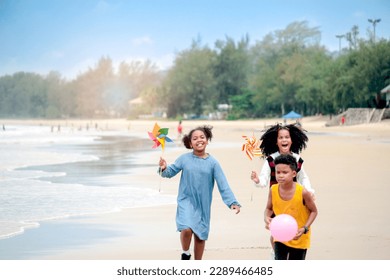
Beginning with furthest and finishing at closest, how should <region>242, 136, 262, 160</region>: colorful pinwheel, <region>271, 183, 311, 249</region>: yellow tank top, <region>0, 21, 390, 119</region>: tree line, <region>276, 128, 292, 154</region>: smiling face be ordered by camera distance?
<region>0, 21, 390, 119</region>: tree line → <region>242, 136, 262, 160</region>: colorful pinwheel → <region>276, 128, 292, 154</region>: smiling face → <region>271, 183, 311, 249</region>: yellow tank top

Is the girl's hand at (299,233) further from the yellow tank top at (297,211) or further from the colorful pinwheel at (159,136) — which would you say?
the colorful pinwheel at (159,136)

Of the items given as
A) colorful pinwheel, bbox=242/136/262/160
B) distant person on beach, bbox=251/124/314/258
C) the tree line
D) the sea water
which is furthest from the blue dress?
the tree line

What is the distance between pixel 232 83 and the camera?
3536 inches

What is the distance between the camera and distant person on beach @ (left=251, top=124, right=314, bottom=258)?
20.1 feet

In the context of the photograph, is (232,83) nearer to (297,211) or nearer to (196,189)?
(196,189)

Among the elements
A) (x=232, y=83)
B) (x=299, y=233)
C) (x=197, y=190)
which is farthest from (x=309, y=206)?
(x=232, y=83)

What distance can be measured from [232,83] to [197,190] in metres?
84.0

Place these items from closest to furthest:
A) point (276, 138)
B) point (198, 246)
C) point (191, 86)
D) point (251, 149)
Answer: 1. point (198, 246)
2. point (276, 138)
3. point (251, 149)
4. point (191, 86)

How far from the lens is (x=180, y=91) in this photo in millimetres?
91688

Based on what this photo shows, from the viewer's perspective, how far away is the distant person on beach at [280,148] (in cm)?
613

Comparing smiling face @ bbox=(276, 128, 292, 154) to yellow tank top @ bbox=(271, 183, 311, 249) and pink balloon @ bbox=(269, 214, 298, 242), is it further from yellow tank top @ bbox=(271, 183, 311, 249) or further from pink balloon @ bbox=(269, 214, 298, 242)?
pink balloon @ bbox=(269, 214, 298, 242)

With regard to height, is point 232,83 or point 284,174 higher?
point 232,83

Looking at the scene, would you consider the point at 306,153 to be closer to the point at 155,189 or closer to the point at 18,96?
the point at 155,189

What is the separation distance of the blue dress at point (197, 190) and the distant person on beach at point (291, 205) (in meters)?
0.87
